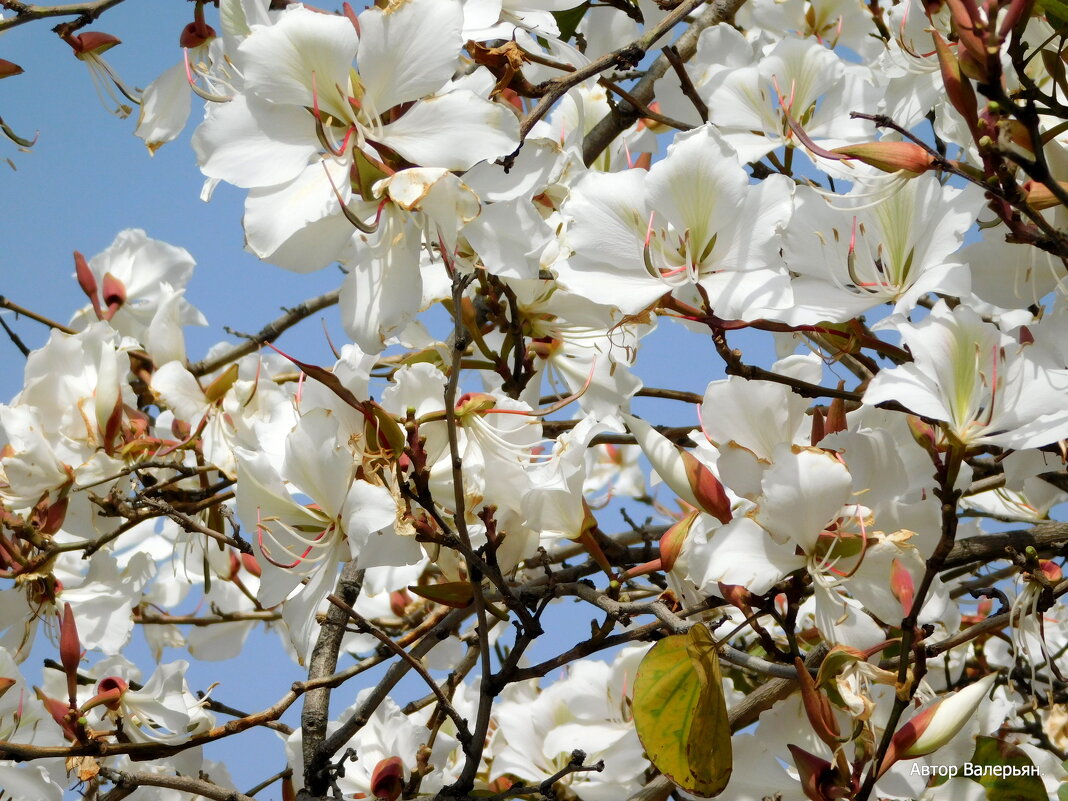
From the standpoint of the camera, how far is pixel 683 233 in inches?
46.2

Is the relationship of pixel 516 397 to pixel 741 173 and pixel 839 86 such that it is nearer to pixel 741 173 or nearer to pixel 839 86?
pixel 741 173

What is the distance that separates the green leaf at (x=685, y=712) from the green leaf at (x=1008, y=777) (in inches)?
21.1

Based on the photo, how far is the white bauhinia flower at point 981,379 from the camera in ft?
3.24

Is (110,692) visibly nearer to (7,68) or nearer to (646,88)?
(7,68)

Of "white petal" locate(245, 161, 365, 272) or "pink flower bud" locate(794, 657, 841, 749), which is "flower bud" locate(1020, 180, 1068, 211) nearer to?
"pink flower bud" locate(794, 657, 841, 749)

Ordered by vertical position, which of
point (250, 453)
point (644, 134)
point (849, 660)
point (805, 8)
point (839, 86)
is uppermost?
point (805, 8)

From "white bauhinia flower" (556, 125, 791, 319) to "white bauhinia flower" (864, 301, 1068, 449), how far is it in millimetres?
165

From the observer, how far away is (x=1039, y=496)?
1.54 metres

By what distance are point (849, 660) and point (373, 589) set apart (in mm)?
909

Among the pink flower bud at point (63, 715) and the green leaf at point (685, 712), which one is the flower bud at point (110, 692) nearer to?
the pink flower bud at point (63, 715)

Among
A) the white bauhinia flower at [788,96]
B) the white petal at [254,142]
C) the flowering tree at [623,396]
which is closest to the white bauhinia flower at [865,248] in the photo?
the flowering tree at [623,396]

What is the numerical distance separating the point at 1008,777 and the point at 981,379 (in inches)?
25.0

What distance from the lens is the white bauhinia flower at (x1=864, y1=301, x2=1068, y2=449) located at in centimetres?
99

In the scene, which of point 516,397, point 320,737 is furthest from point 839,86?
point 320,737
